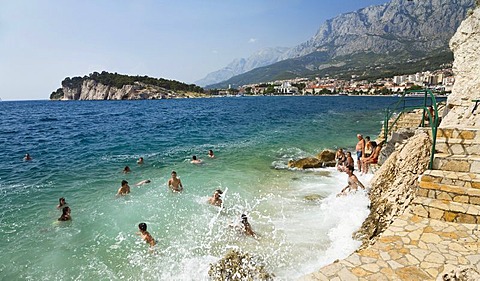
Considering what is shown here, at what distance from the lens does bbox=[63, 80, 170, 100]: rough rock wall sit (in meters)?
148

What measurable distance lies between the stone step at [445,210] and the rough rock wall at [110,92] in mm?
153404

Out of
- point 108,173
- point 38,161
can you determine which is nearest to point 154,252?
point 108,173

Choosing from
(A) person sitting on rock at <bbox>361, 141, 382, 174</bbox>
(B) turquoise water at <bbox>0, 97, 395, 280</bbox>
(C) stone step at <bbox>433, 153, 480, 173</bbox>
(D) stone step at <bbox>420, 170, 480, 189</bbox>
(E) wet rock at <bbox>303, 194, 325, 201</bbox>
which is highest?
(C) stone step at <bbox>433, 153, 480, 173</bbox>

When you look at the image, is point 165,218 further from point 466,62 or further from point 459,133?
point 466,62

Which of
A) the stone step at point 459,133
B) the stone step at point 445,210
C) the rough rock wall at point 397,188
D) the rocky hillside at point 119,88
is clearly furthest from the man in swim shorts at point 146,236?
the rocky hillside at point 119,88

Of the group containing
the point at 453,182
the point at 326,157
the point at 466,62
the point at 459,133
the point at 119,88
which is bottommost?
the point at 326,157

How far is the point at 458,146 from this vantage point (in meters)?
6.61

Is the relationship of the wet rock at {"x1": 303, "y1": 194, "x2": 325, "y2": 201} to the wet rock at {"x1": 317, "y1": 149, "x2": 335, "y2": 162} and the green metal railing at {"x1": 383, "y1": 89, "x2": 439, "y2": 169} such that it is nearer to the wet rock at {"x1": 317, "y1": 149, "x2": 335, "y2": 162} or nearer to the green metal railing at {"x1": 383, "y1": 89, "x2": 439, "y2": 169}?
the green metal railing at {"x1": 383, "y1": 89, "x2": 439, "y2": 169}

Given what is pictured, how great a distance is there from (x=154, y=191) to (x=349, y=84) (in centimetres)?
18912

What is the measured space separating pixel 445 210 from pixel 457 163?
1354mm

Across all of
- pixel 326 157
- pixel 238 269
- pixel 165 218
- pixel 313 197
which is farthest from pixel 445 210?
pixel 326 157

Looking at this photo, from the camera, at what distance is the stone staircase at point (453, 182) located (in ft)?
18.1

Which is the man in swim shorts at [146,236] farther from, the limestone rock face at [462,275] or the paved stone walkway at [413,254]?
the limestone rock face at [462,275]

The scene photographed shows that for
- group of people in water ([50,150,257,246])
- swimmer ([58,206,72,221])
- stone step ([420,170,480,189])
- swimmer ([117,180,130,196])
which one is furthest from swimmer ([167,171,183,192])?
stone step ([420,170,480,189])
